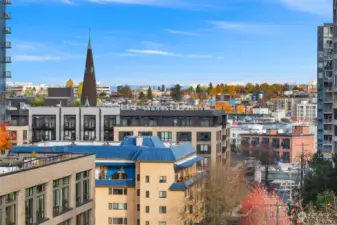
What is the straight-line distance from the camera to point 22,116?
250ft

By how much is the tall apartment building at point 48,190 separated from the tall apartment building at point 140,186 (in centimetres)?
1435

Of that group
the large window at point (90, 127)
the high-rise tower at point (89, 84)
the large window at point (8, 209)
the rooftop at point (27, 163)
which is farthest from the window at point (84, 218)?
the high-rise tower at point (89, 84)

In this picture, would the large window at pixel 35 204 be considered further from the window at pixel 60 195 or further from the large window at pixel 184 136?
the large window at pixel 184 136

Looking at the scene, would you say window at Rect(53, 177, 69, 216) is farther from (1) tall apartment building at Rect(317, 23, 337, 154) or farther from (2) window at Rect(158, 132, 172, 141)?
(1) tall apartment building at Rect(317, 23, 337, 154)

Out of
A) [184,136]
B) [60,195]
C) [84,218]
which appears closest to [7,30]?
[184,136]

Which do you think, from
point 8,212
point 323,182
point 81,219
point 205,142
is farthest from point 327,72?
point 8,212

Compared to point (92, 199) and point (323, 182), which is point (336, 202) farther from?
point (92, 199)

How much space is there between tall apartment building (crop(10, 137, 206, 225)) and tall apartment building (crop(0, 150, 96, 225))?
14.4 m

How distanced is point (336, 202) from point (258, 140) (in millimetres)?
103211

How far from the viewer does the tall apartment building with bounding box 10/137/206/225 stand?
46.0 metres

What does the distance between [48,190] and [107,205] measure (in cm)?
2009

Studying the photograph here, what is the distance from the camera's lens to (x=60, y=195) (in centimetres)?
2841

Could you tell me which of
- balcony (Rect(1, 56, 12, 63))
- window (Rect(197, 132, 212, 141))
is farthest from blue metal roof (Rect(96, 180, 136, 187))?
balcony (Rect(1, 56, 12, 63))

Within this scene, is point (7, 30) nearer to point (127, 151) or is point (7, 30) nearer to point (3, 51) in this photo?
point (3, 51)
